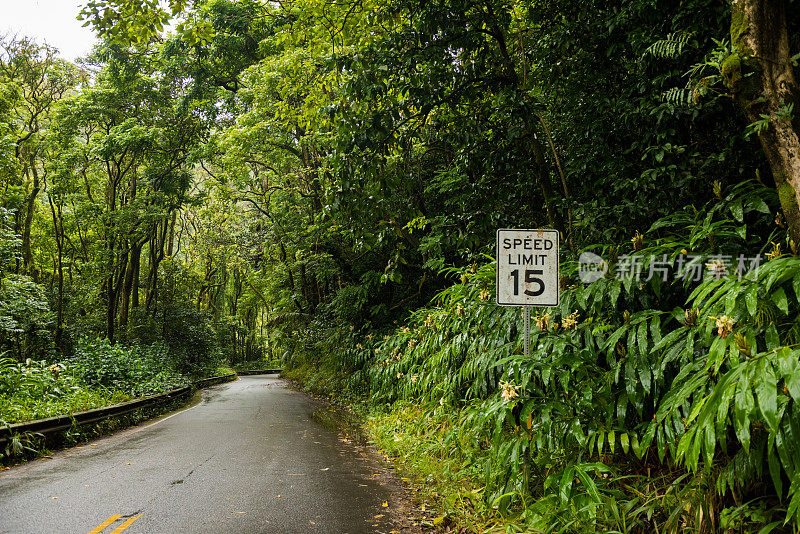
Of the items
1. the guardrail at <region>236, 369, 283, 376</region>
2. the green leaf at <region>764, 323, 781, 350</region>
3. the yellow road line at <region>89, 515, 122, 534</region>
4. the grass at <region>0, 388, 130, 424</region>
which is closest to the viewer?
the green leaf at <region>764, 323, 781, 350</region>

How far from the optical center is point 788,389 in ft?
8.87

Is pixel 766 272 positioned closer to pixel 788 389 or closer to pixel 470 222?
pixel 788 389

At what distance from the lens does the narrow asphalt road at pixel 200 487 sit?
4.63 m

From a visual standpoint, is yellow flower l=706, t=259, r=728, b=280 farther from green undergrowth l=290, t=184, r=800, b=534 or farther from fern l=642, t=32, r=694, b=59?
fern l=642, t=32, r=694, b=59

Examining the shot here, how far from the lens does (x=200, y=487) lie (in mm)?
5836

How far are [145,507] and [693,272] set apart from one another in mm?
5645

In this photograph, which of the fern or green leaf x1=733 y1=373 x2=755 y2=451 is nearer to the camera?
green leaf x1=733 y1=373 x2=755 y2=451

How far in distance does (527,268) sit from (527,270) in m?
0.02

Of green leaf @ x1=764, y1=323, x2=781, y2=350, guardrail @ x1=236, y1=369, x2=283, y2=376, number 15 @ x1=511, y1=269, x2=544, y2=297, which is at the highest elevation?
number 15 @ x1=511, y1=269, x2=544, y2=297

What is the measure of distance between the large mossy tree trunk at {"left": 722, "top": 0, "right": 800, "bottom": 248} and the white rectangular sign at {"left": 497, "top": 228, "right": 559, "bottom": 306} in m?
1.78

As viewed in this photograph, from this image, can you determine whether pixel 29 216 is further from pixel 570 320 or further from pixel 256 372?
pixel 256 372

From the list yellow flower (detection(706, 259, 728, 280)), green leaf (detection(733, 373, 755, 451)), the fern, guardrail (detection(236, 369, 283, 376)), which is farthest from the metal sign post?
guardrail (detection(236, 369, 283, 376))

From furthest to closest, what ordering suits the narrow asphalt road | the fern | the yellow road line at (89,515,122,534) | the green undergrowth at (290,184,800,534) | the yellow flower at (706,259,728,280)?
the fern < the narrow asphalt road < the yellow road line at (89,515,122,534) < the yellow flower at (706,259,728,280) < the green undergrowth at (290,184,800,534)

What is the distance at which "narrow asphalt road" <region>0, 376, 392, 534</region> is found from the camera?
463cm
